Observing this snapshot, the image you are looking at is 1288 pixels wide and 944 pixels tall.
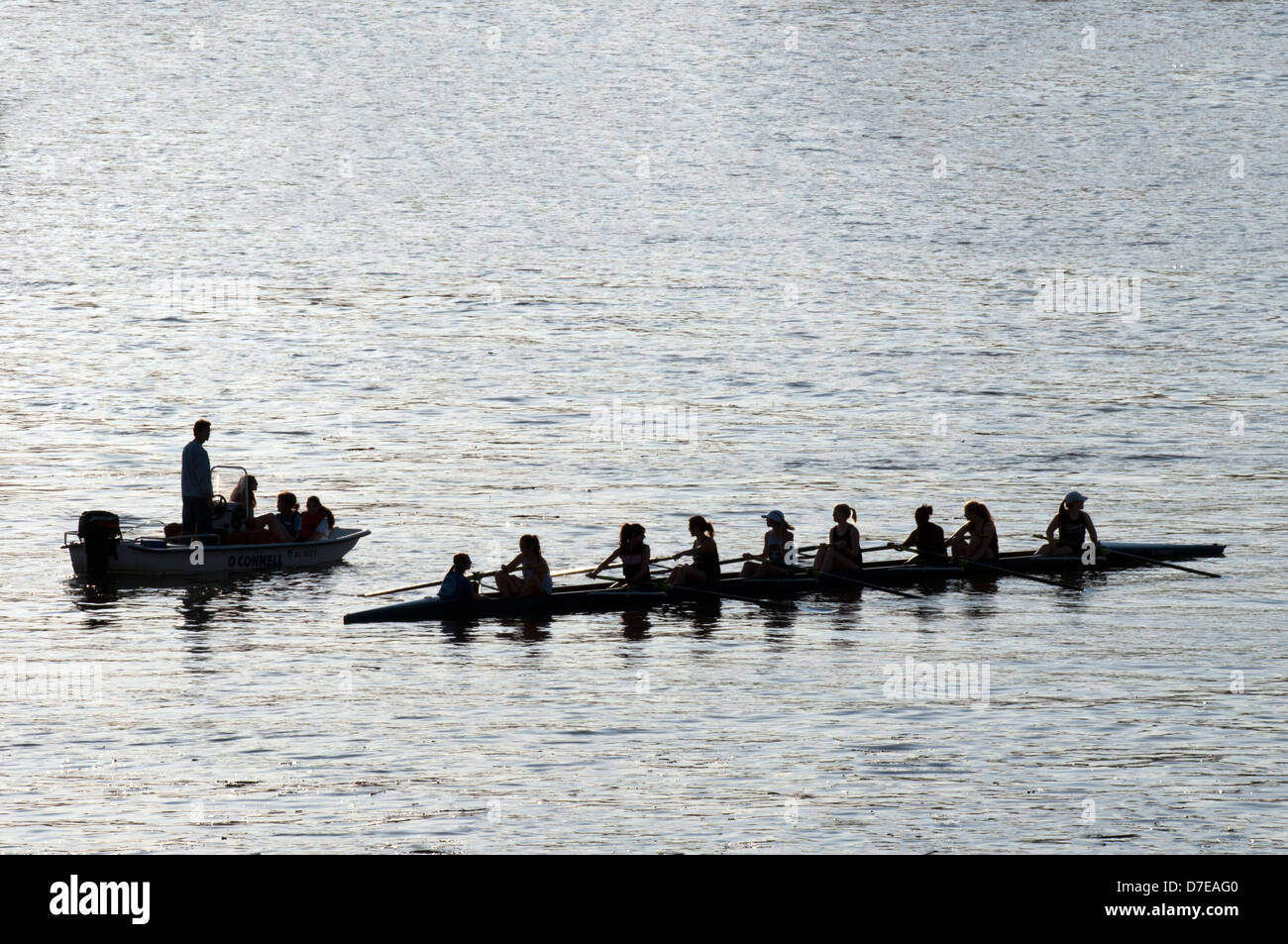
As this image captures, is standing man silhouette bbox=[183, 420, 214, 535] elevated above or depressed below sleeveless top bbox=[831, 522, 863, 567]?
above

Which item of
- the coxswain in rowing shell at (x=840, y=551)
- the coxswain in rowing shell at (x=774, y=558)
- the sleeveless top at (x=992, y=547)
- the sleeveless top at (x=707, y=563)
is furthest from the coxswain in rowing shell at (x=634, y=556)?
the sleeveless top at (x=992, y=547)

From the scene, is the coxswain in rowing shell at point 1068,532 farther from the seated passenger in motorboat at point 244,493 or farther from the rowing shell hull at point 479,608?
the seated passenger in motorboat at point 244,493

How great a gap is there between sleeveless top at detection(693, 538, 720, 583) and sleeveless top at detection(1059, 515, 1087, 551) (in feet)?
20.9

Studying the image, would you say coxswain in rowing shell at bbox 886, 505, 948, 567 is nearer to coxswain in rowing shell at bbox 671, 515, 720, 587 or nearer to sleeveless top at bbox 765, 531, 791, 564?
sleeveless top at bbox 765, 531, 791, 564

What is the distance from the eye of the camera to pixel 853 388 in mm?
Answer: 55344

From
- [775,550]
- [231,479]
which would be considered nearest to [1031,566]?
[775,550]

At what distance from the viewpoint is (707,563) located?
26438 mm

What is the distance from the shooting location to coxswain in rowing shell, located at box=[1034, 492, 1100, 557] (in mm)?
28969

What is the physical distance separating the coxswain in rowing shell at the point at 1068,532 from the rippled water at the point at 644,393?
0.82 meters

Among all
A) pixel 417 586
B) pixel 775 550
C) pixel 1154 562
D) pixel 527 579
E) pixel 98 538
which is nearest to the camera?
pixel 527 579

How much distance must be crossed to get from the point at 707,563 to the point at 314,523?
7406mm

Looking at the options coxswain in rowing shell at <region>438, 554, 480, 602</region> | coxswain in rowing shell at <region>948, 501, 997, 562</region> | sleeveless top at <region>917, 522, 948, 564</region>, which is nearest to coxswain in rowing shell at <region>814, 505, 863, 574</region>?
sleeveless top at <region>917, 522, 948, 564</region>

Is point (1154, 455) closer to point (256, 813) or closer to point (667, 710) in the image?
point (667, 710)

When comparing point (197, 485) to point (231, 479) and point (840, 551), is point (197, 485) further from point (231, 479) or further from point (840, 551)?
point (840, 551)
